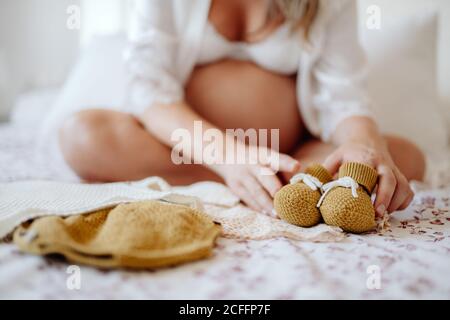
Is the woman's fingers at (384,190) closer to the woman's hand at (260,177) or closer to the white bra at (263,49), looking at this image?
the woman's hand at (260,177)

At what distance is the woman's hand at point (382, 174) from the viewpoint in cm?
61

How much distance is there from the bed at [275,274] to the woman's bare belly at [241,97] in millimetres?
436

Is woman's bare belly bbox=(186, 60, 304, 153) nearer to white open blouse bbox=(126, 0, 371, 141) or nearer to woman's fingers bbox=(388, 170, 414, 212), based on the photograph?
white open blouse bbox=(126, 0, 371, 141)

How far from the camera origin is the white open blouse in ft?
3.01

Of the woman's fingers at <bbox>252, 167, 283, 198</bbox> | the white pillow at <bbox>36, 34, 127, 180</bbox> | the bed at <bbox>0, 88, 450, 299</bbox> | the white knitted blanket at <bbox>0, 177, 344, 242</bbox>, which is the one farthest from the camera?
the white pillow at <bbox>36, 34, 127, 180</bbox>

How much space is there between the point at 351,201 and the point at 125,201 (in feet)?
0.98

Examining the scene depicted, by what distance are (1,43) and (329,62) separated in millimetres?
1545

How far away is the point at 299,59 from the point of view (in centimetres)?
100

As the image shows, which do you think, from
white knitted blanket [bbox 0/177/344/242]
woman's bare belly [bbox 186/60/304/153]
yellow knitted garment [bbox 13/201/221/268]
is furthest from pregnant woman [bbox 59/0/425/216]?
yellow knitted garment [bbox 13/201/221/268]

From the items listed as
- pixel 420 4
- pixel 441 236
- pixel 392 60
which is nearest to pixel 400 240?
pixel 441 236

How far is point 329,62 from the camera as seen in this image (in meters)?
1.00

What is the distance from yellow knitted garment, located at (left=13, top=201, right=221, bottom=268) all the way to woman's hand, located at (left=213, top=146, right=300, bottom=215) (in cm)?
16

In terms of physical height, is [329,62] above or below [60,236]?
above

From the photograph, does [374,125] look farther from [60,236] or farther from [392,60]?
[60,236]
